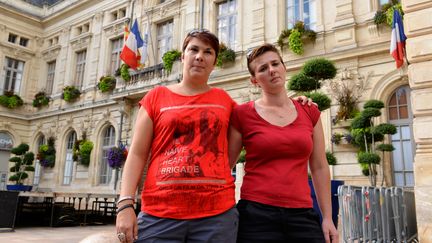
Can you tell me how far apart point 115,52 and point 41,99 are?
602cm

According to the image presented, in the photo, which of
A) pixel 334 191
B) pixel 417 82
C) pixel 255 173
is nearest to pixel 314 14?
pixel 417 82

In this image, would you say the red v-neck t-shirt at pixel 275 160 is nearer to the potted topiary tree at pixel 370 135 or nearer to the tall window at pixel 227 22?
the potted topiary tree at pixel 370 135

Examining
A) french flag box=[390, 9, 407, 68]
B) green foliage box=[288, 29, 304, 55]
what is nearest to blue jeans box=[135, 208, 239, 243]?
french flag box=[390, 9, 407, 68]

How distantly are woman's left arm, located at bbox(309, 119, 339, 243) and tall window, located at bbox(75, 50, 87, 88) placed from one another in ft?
64.2

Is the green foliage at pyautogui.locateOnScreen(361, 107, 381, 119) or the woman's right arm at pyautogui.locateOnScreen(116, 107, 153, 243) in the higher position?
the green foliage at pyautogui.locateOnScreen(361, 107, 381, 119)

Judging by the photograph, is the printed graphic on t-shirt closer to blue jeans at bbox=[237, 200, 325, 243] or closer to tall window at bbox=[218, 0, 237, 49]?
blue jeans at bbox=[237, 200, 325, 243]

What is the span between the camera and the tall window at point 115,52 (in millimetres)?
18500

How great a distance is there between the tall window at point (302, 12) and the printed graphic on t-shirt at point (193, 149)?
10986 mm

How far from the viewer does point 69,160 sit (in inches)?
745

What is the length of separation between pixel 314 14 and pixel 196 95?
11149 mm

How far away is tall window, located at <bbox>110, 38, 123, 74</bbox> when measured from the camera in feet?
60.7

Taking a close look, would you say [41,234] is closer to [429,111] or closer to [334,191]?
[334,191]

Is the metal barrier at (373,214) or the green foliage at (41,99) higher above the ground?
the green foliage at (41,99)

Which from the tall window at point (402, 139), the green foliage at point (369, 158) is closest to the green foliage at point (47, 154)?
the green foliage at point (369, 158)
